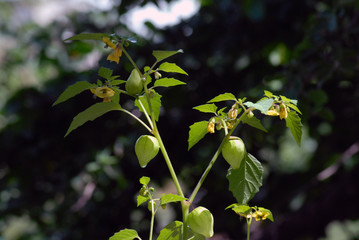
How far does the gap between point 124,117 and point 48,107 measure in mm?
244

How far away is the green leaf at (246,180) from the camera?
0.26 metres

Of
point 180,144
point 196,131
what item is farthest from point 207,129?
point 180,144

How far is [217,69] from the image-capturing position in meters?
1.11

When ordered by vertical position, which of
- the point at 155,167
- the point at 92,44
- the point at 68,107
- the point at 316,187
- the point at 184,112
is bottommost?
the point at 316,187

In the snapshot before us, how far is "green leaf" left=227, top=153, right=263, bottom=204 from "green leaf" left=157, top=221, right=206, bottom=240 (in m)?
0.04

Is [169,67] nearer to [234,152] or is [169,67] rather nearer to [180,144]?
[234,152]

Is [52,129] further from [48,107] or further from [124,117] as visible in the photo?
[124,117]

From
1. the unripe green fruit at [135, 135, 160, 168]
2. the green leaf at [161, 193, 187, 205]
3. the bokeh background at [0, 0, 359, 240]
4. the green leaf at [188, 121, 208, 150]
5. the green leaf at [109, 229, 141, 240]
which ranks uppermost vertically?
the unripe green fruit at [135, 135, 160, 168]

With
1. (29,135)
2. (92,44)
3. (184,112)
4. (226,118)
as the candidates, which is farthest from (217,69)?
(226,118)

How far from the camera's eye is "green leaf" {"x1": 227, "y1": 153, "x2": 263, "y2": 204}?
0.26m

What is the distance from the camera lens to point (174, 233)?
253mm

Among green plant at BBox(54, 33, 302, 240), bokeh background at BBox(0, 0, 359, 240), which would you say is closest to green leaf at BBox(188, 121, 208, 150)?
green plant at BBox(54, 33, 302, 240)

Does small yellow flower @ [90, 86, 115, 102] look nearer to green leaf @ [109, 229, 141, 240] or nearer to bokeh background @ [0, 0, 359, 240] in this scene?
green leaf @ [109, 229, 141, 240]

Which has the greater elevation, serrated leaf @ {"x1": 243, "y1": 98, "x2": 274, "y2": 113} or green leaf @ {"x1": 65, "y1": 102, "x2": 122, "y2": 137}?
green leaf @ {"x1": 65, "y1": 102, "x2": 122, "y2": 137}
